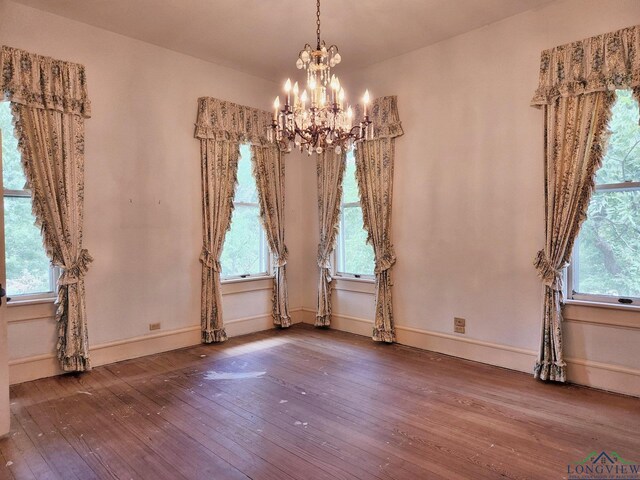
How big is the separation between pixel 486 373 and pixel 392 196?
81.8 inches

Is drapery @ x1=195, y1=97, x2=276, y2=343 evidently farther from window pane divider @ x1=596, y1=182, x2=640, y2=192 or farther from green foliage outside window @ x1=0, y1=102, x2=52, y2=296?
window pane divider @ x1=596, y1=182, x2=640, y2=192

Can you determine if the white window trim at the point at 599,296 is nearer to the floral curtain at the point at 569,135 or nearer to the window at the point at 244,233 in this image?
the floral curtain at the point at 569,135

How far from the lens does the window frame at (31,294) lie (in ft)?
11.3

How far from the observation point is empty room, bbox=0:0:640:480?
8.44 feet

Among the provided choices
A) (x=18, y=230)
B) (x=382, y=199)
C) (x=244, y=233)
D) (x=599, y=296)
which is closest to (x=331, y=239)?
(x=382, y=199)

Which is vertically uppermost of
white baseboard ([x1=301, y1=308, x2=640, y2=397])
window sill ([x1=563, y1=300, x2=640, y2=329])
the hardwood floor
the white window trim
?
the white window trim

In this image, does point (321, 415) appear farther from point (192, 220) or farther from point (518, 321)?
point (192, 220)

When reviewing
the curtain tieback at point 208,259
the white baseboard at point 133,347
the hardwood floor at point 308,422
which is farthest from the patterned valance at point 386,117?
the white baseboard at point 133,347

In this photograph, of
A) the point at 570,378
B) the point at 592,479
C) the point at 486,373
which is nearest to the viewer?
the point at 592,479

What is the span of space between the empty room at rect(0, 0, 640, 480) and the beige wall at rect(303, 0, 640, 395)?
0.02 meters

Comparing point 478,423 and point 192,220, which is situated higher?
point 192,220

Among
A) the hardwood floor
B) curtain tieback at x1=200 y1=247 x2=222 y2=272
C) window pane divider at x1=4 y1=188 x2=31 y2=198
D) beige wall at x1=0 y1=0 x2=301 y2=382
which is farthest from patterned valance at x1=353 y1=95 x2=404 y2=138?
window pane divider at x1=4 y1=188 x2=31 y2=198

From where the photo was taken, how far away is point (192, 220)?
4559 millimetres

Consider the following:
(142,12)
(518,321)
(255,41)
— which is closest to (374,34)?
(255,41)
